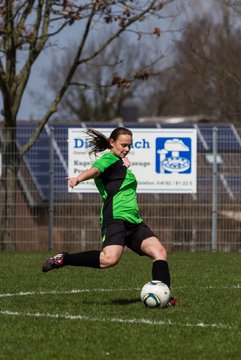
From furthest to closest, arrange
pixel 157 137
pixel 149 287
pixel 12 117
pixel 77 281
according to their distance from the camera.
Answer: pixel 12 117 → pixel 157 137 → pixel 77 281 → pixel 149 287

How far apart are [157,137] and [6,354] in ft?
43.5

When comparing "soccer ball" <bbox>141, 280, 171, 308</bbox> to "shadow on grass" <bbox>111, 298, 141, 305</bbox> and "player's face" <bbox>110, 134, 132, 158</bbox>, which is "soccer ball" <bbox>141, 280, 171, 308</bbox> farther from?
"player's face" <bbox>110, 134, 132, 158</bbox>

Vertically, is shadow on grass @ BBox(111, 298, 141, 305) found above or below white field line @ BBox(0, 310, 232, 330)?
below

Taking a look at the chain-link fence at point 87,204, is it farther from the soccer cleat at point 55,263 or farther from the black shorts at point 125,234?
the black shorts at point 125,234

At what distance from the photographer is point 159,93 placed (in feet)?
220

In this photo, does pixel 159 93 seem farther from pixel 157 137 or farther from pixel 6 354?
pixel 6 354

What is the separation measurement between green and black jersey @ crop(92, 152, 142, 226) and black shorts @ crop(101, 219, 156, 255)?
0.05 m

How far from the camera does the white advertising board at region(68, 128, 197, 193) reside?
2073 cm

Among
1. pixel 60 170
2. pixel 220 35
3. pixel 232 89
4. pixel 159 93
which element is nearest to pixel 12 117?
pixel 60 170

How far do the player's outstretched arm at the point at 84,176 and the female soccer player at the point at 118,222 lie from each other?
0.08 feet

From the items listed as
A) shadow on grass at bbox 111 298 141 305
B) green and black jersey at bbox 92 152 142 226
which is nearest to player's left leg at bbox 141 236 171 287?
green and black jersey at bbox 92 152 142 226

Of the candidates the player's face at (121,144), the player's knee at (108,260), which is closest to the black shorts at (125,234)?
the player's knee at (108,260)

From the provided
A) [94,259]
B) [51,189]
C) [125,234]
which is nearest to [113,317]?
[94,259]

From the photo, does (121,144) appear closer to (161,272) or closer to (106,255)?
(106,255)
